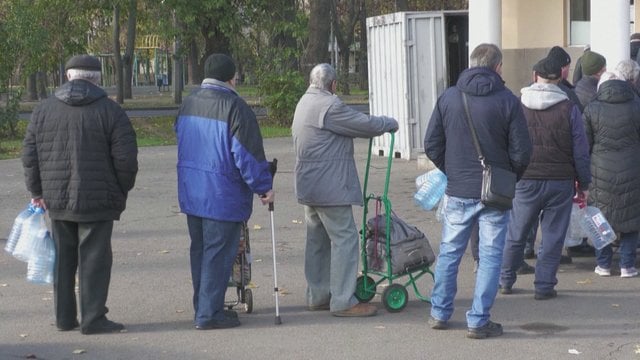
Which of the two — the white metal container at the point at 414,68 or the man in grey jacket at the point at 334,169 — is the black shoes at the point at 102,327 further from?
the white metal container at the point at 414,68

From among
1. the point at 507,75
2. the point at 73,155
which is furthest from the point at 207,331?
the point at 507,75

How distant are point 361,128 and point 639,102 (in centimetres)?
272

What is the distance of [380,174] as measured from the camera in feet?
55.8

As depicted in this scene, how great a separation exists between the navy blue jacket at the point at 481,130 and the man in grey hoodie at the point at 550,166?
1.09m

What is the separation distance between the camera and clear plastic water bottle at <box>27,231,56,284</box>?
7.80 meters

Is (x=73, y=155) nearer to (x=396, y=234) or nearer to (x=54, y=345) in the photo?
(x=54, y=345)

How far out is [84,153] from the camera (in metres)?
7.52

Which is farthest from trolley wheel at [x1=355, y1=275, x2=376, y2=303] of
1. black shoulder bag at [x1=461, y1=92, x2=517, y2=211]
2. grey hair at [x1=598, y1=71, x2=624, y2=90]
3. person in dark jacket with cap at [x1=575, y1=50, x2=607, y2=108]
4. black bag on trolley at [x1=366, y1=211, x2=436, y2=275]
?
person in dark jacket with cap at [x1=575, y1=50, x2=607, y2=108]

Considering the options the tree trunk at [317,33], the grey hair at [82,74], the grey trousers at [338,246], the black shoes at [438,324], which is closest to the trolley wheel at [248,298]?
the grey trousers at [338,246]

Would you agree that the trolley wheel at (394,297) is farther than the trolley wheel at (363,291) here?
No

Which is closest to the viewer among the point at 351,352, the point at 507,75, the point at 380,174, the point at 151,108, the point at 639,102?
the point at 351,352

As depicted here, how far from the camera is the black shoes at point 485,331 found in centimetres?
742

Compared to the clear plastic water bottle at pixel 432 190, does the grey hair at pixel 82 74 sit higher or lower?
higher

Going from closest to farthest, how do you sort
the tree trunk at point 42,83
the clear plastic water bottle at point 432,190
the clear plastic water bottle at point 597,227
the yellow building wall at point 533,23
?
1. the clear plastic water bottle at point 432,190
2. the clear plastic water bottle at point 597,227
3. the yellow building wall at point 533,23
4. the tree trunk at point 42,83
